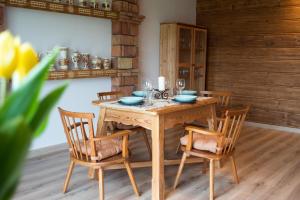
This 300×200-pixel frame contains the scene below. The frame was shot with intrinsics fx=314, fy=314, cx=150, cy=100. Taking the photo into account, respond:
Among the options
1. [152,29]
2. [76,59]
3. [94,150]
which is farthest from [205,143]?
[152,29]

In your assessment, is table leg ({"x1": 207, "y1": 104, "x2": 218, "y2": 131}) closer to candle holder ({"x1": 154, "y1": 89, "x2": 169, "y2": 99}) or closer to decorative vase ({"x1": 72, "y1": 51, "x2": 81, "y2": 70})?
candle holder ({"x1": 154, "y1": 89, "x2": 169, "y2": 99})

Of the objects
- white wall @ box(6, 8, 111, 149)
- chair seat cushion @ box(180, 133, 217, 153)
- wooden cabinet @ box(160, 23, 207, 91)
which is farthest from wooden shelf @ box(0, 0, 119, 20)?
chair seat cushion @ box(180, 133, 217, 153)

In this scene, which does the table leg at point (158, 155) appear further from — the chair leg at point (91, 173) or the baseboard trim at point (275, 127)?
the baseboard trim at point (275, 127)

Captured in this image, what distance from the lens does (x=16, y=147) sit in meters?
0.39

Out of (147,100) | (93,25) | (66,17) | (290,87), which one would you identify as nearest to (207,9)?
(290,87)

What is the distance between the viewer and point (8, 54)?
48cm

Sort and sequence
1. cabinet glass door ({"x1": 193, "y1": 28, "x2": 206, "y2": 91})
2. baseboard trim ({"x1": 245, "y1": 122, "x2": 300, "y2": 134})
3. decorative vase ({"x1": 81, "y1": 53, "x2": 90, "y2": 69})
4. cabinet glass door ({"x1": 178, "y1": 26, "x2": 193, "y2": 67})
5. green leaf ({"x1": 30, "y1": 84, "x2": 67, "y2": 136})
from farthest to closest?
cabinet glass door ({"x1": 193, "y1": 28, "x2": 206, "y2": 91}) → cabinet glass door ({"x1": 178, "y1": 26, "x2": 193, "y2": 67}) → baseboard trim ({"x1": 245, "y1": 122, "x2": 300, "y2": 134}) → decorative vase ({"x1": 81, "y1": 53, "x2": 90, "y2": 69}) → green leaf ({"x1": 30, "y1": 84, "x2": 67, "y2": 136})

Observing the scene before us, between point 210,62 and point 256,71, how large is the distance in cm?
92

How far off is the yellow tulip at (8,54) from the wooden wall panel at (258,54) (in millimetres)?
5114

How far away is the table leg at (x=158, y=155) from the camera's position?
2.53m

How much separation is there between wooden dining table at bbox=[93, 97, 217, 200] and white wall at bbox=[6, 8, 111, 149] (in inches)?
42.3

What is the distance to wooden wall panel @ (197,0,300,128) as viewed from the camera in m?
4.99

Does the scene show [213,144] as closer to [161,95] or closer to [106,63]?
[161,95]

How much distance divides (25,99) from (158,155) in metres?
2.15
